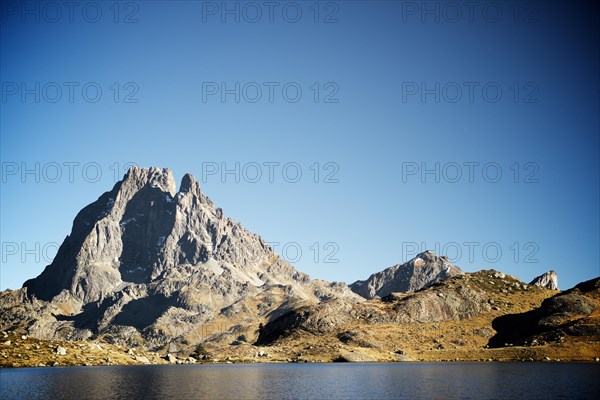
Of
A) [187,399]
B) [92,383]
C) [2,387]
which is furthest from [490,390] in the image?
[2,387]

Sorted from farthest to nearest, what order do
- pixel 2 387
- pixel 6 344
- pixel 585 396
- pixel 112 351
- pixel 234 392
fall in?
pixel 112 351 < pixel 6 344 < pixel 2 387 < pixel 234 392 < pixel 585 396

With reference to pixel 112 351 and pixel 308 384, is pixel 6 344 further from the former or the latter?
pixel 308 384

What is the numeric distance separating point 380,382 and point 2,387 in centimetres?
8024

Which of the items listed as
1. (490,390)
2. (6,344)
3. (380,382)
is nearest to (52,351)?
(6,344)

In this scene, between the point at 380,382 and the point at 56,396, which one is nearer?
the point at 56,396

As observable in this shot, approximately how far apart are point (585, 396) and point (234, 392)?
60.1m

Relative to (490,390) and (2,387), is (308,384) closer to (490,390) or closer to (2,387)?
(490,390)

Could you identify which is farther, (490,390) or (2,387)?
(2,387)

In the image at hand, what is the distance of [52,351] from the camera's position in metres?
174

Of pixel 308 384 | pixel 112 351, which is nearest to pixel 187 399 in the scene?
pixel 308 384

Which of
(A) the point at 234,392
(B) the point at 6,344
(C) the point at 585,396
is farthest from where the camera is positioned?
(B) the point at 6,344

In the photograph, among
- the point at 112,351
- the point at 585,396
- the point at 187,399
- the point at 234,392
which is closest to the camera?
the point at 585,396

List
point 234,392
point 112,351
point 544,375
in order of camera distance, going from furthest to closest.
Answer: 1. point 112,351
2. point 544,375
3. point 234,392

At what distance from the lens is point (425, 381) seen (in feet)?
385
